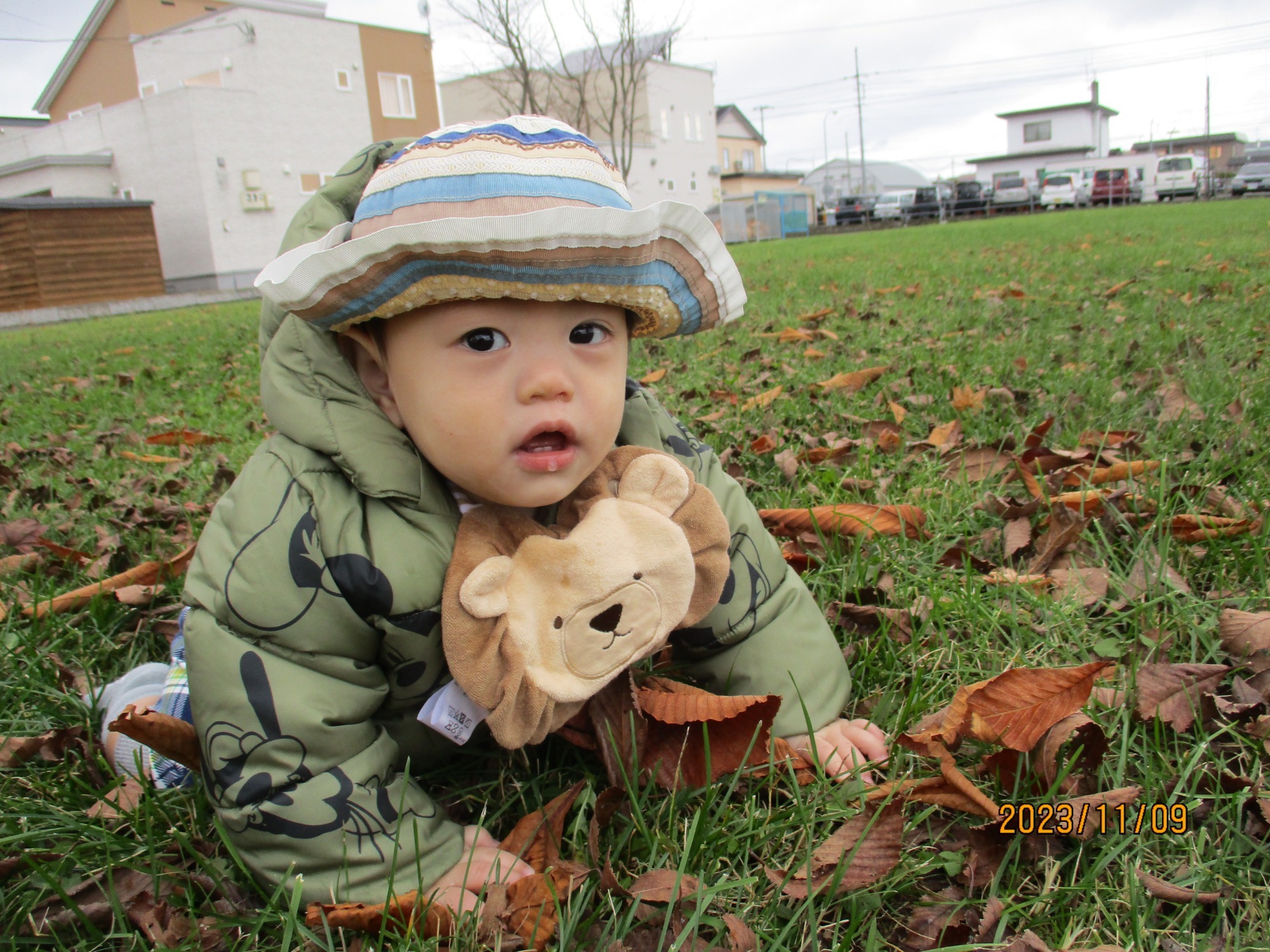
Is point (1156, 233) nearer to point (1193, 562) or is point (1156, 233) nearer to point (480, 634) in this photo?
point (1193, 562)

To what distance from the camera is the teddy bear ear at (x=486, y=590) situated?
1.37 m

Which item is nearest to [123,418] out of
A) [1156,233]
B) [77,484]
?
[77,484]

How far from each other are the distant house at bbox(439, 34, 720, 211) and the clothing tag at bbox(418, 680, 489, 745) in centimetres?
4066

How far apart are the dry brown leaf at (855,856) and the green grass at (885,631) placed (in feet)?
0.07

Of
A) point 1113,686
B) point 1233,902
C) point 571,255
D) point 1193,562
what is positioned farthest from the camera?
point 1193,562

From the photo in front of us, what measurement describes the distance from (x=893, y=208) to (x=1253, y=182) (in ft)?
40.3

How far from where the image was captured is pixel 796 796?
50.5 inches

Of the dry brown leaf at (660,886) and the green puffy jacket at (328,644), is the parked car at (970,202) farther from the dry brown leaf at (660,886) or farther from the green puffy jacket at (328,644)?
the dry brown leaf at (660,886)

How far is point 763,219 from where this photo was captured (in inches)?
1437

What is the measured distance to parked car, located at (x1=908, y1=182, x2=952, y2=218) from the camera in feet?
113

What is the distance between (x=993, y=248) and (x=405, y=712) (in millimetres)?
11345

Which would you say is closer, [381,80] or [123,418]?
[123,418]

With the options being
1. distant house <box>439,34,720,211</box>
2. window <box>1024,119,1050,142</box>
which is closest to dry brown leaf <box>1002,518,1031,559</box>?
distant house <box>439,34,720,211</box>

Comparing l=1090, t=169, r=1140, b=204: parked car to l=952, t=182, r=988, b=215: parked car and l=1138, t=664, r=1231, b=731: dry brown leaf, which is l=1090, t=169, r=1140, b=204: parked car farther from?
l=1138, t=664, r=1231, b=731: dry brown leaf
